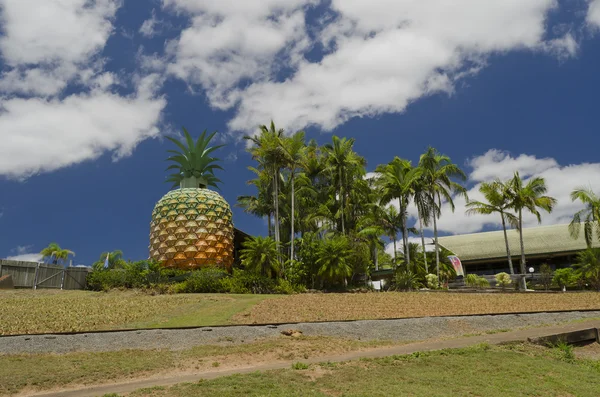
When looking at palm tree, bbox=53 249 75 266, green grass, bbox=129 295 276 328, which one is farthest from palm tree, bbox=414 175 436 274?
palm tree, bbox=53 249 75 266

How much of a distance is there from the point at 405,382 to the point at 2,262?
28738mm

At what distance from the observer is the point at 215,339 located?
45.3ft

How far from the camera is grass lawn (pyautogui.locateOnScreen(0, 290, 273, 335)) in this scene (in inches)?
642

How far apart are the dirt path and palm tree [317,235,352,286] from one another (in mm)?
14052

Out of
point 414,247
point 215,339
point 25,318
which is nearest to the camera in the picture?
point 215,339

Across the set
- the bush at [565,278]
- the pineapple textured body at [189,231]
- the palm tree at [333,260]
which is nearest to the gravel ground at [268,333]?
the palm tree at [333,260]

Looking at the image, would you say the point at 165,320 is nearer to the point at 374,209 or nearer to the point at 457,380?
the point at 457,380

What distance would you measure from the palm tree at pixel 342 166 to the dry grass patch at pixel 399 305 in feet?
39.2

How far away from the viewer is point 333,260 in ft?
96.4

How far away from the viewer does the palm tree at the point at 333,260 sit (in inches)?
1149

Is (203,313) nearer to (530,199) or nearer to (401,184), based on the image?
(401,184)

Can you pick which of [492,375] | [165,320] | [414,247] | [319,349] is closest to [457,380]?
[492,375]

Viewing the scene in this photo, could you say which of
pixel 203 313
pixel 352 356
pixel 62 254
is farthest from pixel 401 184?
pixel 62 254

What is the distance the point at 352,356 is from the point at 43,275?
27002 millimetres
